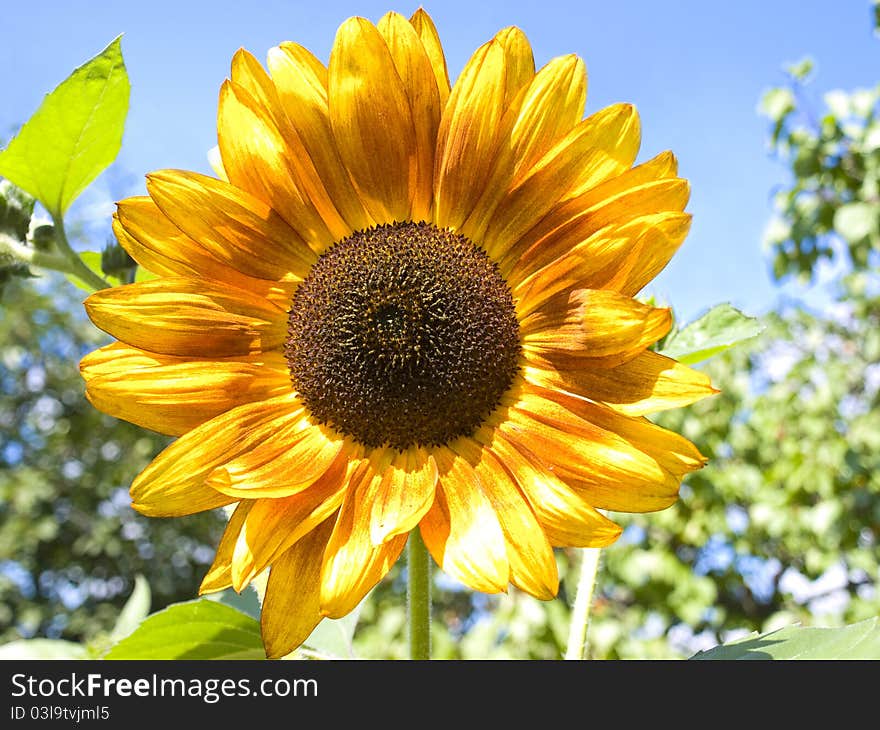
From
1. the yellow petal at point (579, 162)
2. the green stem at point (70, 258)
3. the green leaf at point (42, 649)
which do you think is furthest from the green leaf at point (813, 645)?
the green leaf at point (42, 649)

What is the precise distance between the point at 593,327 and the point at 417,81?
273 millimetres

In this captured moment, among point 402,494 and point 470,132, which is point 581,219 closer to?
point 470,132

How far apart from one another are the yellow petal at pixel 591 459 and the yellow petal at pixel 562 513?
0.01m

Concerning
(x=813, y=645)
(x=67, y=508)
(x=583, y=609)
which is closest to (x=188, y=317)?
(x=583, y=609)

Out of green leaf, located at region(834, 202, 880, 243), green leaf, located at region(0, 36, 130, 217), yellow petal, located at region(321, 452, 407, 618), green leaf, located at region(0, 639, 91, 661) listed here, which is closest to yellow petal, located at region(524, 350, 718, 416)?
yellow petal, located at region(321, 452, 407, 618)

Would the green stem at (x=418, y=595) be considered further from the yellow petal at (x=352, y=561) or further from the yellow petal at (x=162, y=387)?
the yellow petal at (x=162, y=387)

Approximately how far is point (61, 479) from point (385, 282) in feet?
29.2

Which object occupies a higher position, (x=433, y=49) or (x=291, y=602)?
(x=433, y=49)

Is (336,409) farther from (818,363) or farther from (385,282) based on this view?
(818,363)

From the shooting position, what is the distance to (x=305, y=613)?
691 millimetres

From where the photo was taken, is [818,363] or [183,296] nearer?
[183,296]

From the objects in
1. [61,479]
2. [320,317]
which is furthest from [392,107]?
[61,479]

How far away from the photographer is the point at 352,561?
668 mm

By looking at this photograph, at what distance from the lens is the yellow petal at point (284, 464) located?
68 centimetres
